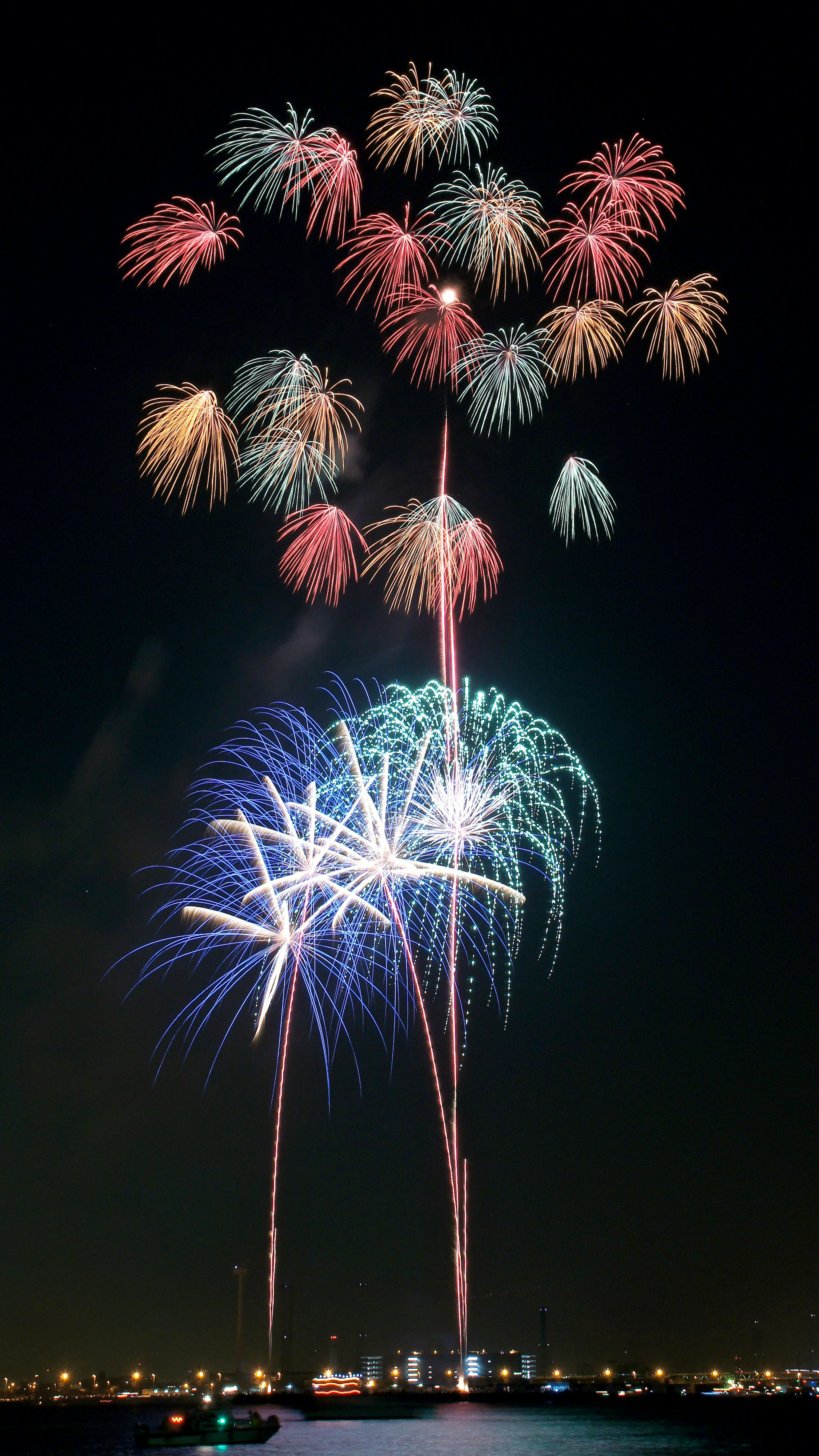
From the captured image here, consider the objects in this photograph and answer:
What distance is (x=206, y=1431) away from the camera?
6900 cm

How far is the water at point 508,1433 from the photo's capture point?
6444 centimetres

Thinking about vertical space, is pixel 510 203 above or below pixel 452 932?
above

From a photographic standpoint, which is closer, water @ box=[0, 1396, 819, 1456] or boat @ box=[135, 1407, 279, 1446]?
water @ box=[0, 1396, 819, 1456]

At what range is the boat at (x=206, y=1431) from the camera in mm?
68375

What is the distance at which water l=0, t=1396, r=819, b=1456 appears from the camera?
211 ft

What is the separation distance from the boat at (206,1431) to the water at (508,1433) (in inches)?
36.2

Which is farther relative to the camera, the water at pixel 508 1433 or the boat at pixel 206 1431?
the boat at pixel 206 1431

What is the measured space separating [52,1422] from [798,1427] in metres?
83.0

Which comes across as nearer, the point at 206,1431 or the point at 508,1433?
the point at 206,1431

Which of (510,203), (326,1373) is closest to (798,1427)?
(326,1373)

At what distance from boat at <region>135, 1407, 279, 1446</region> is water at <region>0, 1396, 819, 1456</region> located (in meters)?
0.92

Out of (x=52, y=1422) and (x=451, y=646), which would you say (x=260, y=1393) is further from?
(x=451, y=646)

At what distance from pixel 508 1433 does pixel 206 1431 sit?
2389cm

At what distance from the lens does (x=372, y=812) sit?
31.1 m
